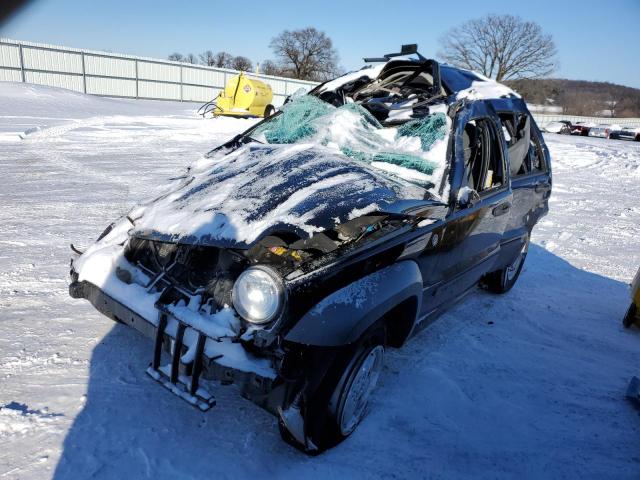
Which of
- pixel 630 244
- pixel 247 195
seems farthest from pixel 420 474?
pixel 630 244

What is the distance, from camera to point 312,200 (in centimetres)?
255

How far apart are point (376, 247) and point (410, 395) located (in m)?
1.11

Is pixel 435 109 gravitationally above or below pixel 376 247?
above

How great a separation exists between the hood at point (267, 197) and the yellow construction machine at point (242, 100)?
1724 centimetres

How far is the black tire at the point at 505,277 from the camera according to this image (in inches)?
181

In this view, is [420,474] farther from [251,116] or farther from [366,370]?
[251,116]

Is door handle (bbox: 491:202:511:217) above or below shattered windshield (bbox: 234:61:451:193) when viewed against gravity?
below

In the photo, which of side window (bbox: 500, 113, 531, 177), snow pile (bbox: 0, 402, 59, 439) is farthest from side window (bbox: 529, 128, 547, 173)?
snow pile (bbox: 0, 402, 59, 439)

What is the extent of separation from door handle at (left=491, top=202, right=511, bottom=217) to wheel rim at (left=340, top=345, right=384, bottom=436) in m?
1.67

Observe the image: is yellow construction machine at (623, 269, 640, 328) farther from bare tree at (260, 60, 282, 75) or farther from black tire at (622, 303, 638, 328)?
bare tree at (260, 60, 282, 75)

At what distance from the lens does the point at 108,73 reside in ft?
85.1

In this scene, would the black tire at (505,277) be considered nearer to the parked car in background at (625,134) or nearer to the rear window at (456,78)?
the rear window at (456,78)

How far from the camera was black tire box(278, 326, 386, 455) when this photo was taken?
7.16 feet

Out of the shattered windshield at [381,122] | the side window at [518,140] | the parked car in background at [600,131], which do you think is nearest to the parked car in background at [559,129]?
the parked car in background at [600,131]
